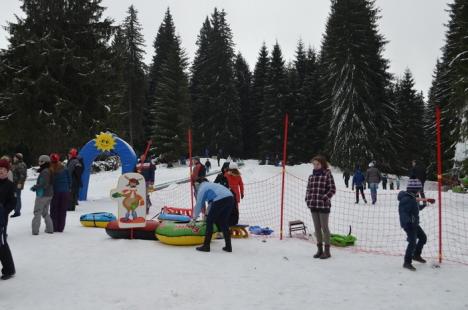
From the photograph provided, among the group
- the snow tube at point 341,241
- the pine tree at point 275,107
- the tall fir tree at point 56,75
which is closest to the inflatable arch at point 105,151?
the snow tube at point 341,241

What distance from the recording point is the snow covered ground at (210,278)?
5.16m

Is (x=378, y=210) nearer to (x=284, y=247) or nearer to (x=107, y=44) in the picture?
(x=284, y=247)

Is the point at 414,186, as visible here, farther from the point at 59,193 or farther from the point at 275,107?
the point at 275,107

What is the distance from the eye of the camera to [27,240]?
8.18m

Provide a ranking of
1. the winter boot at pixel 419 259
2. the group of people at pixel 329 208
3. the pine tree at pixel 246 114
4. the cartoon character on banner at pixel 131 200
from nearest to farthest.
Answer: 1. the group of people at pixel 329 208
2. the winter boot at pixel 419 259
3. the cartoon character on banner at pixel 131 200
4. the pine tree at pixel 246 114

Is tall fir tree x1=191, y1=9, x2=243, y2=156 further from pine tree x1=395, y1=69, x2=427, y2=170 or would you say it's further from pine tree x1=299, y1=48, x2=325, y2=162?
pine tree x1=395, y1=69, x2=427, y2=170

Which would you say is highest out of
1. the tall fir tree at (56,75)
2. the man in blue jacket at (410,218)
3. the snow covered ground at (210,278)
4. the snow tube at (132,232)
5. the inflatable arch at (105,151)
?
the tall fir tree at (56,75)

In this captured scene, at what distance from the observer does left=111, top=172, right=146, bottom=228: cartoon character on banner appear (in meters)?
8.48

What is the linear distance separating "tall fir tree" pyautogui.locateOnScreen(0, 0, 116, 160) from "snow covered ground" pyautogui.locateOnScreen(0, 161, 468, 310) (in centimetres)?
1785

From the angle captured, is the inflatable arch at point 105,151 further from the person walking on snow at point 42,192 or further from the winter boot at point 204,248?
the winter boot at point 204,248

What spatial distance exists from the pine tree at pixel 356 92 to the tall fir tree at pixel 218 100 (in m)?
15.2

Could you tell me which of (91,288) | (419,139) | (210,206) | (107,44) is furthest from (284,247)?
(419,139)

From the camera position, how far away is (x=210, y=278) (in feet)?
19.9

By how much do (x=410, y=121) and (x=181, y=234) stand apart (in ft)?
144
